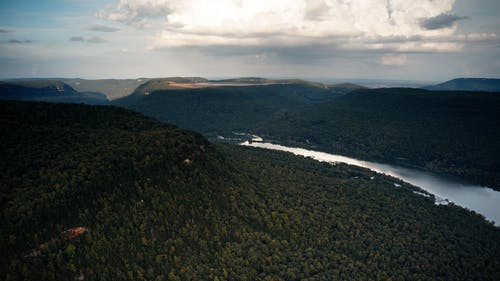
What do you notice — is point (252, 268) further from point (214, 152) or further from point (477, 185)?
point (477, 185)

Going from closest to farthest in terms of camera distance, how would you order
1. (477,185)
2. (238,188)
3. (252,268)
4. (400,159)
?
(252,268) → (238,188) → (477,185) → (400,159)

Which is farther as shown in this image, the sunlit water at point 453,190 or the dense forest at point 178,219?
the sunlit water at point 453,190

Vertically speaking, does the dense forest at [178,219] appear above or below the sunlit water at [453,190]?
above

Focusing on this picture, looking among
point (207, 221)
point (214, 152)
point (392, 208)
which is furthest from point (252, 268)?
point (392, 208)

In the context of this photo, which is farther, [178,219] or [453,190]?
[453,190]

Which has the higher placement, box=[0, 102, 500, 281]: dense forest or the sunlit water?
box=[0, 102, 500, 281]: dense forest

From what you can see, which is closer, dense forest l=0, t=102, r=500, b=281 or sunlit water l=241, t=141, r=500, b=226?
dense forest l=0, t=102, r=500, b=281

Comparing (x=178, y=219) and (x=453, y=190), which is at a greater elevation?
(x=178, y=219)

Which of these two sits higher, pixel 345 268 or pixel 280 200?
pixel 280 200
